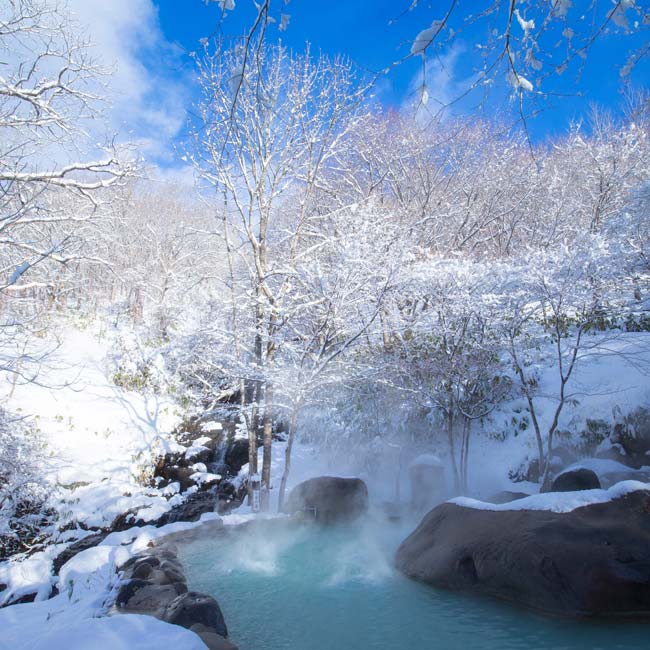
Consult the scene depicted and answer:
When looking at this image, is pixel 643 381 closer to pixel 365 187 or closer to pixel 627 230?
pixel 627 230

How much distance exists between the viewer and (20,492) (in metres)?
8.84

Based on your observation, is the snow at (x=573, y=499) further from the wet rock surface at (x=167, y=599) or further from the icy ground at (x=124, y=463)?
the wet rock surface at (x=167, y=599)

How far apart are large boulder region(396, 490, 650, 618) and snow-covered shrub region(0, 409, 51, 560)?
758cm

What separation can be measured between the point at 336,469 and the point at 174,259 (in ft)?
49.3

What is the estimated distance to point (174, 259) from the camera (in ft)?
76.0

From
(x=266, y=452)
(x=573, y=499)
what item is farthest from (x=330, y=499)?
(x=573, y=499)

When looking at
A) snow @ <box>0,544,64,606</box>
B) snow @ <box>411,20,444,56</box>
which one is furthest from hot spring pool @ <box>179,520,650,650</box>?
snow @ <box>411,20,444,56</box>

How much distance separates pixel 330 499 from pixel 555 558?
551 centimetres

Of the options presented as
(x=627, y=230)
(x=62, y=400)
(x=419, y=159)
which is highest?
(x=419, y=159)

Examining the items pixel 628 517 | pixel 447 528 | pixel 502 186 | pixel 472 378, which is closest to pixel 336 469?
pixel 472 378

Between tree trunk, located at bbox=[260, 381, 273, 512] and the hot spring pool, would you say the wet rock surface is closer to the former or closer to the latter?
the hot spring pool

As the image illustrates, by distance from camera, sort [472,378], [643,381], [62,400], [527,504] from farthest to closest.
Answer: [62,400]
[643,381]
[472,378]
[527,504]

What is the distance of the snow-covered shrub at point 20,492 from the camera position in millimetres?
8188

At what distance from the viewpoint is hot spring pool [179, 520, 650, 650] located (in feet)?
15.1
